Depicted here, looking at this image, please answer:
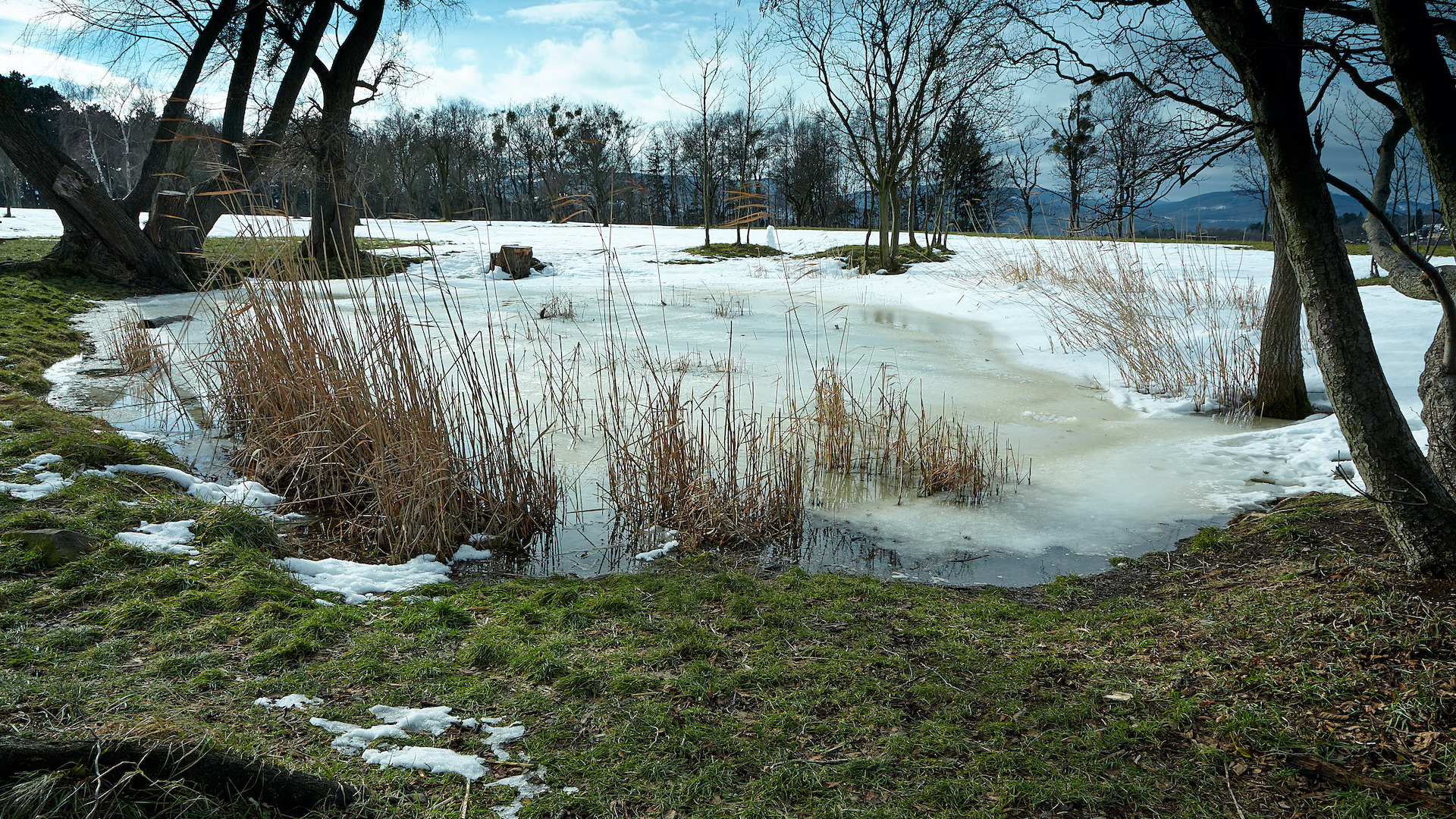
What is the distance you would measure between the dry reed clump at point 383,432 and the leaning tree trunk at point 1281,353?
527 cm

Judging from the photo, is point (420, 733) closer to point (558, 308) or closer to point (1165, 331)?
point (1165, 331)

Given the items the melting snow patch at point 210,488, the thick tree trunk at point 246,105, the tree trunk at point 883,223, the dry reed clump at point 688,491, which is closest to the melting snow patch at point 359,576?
the melting snow patch at point 210,488

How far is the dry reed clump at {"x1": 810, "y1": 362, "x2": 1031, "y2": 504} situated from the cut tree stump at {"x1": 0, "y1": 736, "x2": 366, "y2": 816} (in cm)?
339

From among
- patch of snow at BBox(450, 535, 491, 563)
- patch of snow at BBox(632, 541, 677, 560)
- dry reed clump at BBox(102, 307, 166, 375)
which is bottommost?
patch of snow at BBox(632, 541, 677, 560)

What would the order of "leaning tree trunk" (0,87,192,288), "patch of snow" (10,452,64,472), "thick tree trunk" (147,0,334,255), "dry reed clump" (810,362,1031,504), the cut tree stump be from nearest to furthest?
the cut tree stump < "patch of snow" (10,452,64,472) < "dry reed clump" (810,362,1031,504) < "leaning tree trunk" (0,87,192,288) < "thick tree trunk" (147,0,334,255)

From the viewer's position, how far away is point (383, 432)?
379 cm

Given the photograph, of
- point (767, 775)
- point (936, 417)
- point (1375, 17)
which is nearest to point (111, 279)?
point (936, 417)

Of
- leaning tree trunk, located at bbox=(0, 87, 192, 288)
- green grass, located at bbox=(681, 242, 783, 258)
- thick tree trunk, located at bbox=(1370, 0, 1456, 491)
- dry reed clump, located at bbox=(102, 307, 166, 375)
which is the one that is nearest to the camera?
thick tree trunk, located at bbox=(1370, 0, 1456, 491)

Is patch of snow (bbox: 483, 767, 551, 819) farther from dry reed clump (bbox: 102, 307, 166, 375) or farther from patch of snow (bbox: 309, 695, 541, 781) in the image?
dry reed clump (bbox: 102, 307, 166, 375)

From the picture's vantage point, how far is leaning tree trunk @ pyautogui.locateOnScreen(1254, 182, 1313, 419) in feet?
18.4

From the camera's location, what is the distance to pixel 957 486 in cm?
463

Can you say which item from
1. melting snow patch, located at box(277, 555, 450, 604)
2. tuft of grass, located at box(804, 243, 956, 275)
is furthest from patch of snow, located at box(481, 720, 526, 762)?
tuft of grass, located at box(804, 243, 956, 275)

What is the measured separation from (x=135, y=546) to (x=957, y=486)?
3954mm

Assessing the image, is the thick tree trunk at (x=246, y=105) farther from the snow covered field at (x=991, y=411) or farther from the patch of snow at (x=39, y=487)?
the patch of snow at (x=39, y=487)
